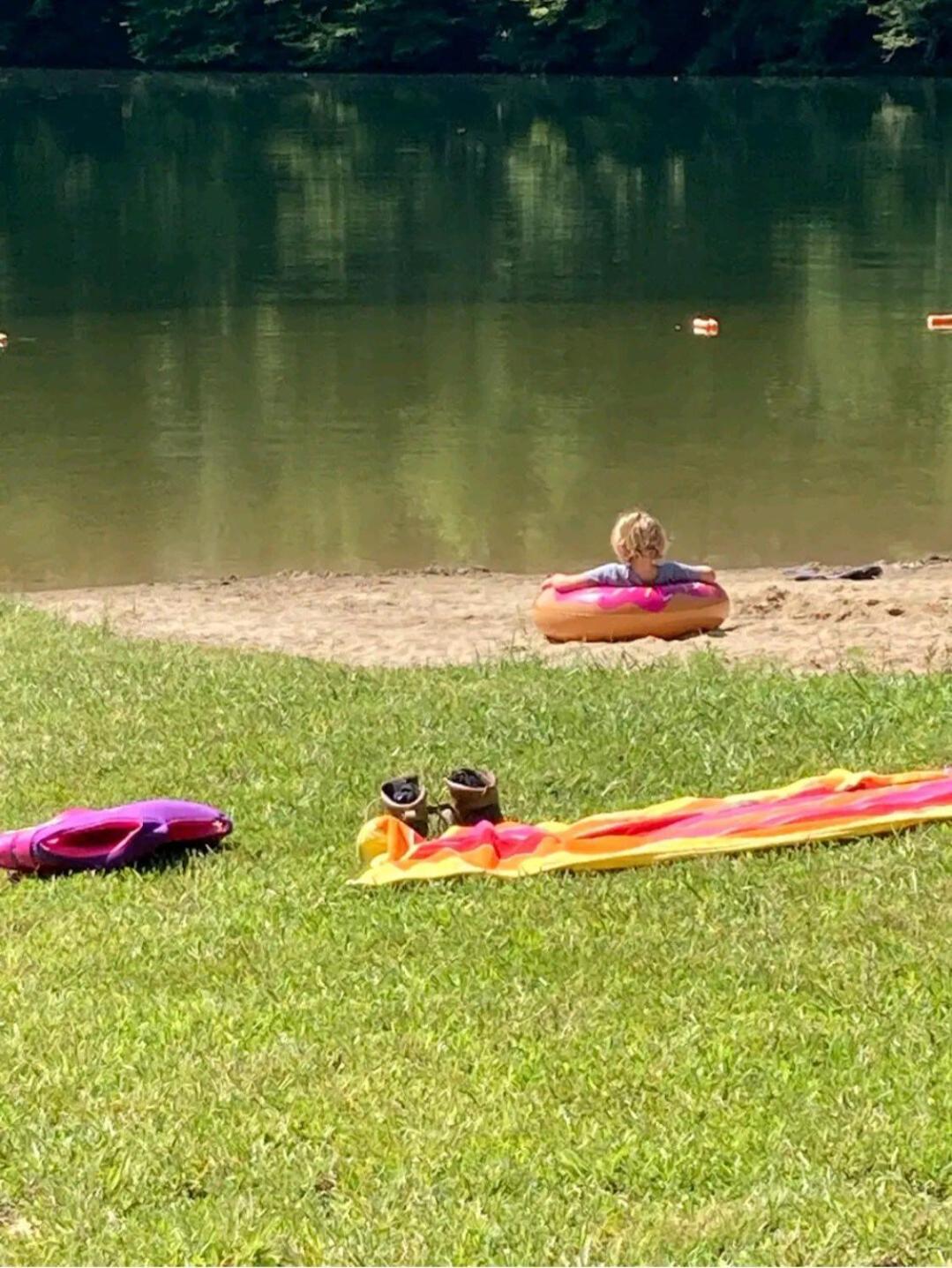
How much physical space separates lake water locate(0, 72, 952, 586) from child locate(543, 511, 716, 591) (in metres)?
4.02

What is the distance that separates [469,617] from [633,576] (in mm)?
1418

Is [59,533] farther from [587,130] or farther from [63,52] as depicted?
[63,52]

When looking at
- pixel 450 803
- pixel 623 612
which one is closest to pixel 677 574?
pixel 623 612

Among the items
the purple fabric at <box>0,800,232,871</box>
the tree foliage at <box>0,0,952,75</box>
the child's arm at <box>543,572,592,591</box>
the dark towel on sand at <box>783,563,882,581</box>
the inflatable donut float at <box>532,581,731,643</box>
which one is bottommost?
the dark towel on sand at <box>783,563,882,581</box>

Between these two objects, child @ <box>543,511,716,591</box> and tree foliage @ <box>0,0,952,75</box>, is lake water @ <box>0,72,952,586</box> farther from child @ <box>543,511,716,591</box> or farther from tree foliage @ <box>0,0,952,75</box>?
tree foliage @ <box>0,0,952,75</box>

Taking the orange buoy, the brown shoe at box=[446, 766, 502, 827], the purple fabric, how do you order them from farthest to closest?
1. the orange buoy
2. the brown shoe at box=[446, 766, 502, 827]
3. the purple fabric

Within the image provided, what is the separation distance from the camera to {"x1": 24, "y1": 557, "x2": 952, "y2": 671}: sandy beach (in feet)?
34.2

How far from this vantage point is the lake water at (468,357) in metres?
16.6

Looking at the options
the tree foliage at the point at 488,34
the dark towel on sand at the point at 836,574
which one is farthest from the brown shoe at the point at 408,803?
the tree foliage at the point at 488,34

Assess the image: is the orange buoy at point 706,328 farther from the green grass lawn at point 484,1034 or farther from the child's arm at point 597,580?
the green grass lawn at point 484,1034

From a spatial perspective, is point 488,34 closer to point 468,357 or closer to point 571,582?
point 468,357

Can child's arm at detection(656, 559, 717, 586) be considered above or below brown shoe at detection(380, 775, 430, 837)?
below

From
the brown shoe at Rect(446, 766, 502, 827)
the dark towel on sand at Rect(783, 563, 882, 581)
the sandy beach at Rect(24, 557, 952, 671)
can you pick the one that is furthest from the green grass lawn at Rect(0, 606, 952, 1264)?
the dark towel on sand at Rect(783, 563, 882, 581)

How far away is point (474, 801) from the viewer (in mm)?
6969
